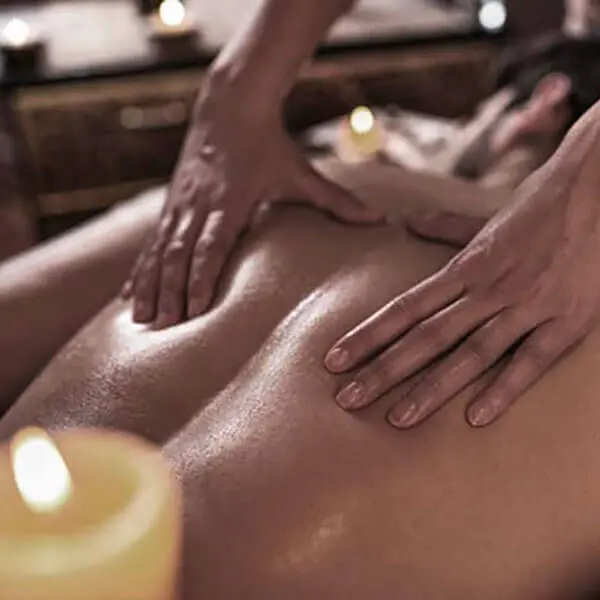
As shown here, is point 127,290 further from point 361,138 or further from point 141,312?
point 361,138

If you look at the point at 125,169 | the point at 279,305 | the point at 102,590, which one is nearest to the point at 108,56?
the point at 125,169

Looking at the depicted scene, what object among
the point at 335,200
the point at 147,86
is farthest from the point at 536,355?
the point at 147,86

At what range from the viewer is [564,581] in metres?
0.75

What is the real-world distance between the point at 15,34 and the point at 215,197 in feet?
4.67

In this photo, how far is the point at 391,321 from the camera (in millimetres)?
801

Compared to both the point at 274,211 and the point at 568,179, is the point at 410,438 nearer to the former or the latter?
the point at 568,179

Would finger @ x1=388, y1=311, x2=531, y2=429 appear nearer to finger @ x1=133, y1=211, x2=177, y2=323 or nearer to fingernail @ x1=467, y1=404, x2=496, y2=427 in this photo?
fingernail @ x1=467, y1=404, x2=496, y2=427

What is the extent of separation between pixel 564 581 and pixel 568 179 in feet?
0.95

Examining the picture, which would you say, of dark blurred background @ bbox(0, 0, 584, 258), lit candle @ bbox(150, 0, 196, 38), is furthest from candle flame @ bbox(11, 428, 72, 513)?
lit candle @ bbox(150, 0, 196, 38)

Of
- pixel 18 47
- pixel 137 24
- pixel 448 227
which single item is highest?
pixel 137 24

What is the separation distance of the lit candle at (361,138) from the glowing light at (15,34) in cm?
74

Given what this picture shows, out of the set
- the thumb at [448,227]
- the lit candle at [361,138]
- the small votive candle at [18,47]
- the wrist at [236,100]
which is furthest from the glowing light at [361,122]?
the thumb at [448,227]

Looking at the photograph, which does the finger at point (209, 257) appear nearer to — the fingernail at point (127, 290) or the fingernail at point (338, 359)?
the fingernail at point (127, 290)

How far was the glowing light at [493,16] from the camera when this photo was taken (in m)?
2.47
